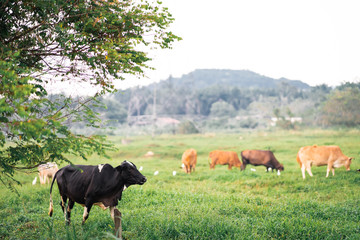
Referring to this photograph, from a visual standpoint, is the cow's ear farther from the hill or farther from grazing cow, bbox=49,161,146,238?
the hill

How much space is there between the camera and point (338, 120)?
74.2ft

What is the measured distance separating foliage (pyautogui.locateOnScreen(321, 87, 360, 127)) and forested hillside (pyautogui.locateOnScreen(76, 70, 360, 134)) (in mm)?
95

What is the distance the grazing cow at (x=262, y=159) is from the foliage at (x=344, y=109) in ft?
26.6

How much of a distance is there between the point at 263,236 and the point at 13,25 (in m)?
5.83

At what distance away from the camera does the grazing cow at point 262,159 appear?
612 inches

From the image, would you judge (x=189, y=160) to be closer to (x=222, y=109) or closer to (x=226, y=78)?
(x=222, y=109)

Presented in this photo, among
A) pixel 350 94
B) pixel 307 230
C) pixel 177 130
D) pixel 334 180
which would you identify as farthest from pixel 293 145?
pixel 177 130

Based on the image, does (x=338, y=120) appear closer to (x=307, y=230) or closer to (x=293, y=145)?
(x=293, y=145)

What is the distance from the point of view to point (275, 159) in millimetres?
15625

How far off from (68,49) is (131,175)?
254 centimetres

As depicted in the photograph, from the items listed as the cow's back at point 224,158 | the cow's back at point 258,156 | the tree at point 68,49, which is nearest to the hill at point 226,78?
the cow's back at point 224,158

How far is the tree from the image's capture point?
4992 mm

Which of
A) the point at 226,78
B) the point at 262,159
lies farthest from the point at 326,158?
the point at 226,78

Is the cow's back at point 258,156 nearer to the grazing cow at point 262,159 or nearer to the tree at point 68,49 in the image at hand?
the grazing cow at point 262,159
